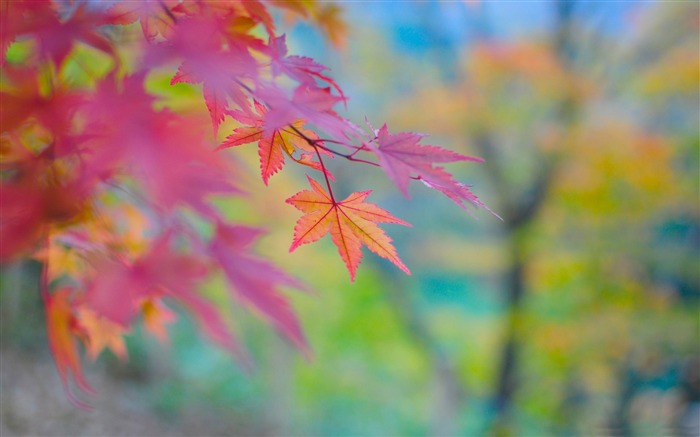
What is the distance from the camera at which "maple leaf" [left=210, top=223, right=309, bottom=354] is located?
1.29ft

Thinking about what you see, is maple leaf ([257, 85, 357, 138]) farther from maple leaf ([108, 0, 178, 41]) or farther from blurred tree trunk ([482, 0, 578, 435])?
blurred tree trunk ([482, 0, 578, 435])

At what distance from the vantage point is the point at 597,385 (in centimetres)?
261

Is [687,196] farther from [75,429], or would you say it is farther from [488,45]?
[75,429]

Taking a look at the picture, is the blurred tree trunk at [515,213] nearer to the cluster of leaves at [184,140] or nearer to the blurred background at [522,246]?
the blurred background at [522,246]

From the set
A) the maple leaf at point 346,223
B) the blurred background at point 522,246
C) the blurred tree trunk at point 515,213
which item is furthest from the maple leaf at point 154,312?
the blurred tree trunk at point 515,213

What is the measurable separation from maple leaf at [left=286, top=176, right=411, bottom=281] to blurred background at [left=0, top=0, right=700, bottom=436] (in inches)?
46.3

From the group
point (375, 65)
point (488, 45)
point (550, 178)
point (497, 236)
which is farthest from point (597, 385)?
point (375, 65)

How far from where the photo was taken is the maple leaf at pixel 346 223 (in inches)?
13.9

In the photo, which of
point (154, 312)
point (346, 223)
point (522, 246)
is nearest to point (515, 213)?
point (522, 246)

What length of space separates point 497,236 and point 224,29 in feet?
8.03

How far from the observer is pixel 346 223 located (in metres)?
0.36

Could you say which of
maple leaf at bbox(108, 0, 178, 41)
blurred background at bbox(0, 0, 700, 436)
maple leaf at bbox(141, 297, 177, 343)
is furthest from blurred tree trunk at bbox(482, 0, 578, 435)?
maple leaf at bbox(108, 0, 178, 41)

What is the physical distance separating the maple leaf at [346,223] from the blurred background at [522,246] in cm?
118

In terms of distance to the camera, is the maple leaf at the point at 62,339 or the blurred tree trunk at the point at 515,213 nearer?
the maple leaf at the point at 62,339
